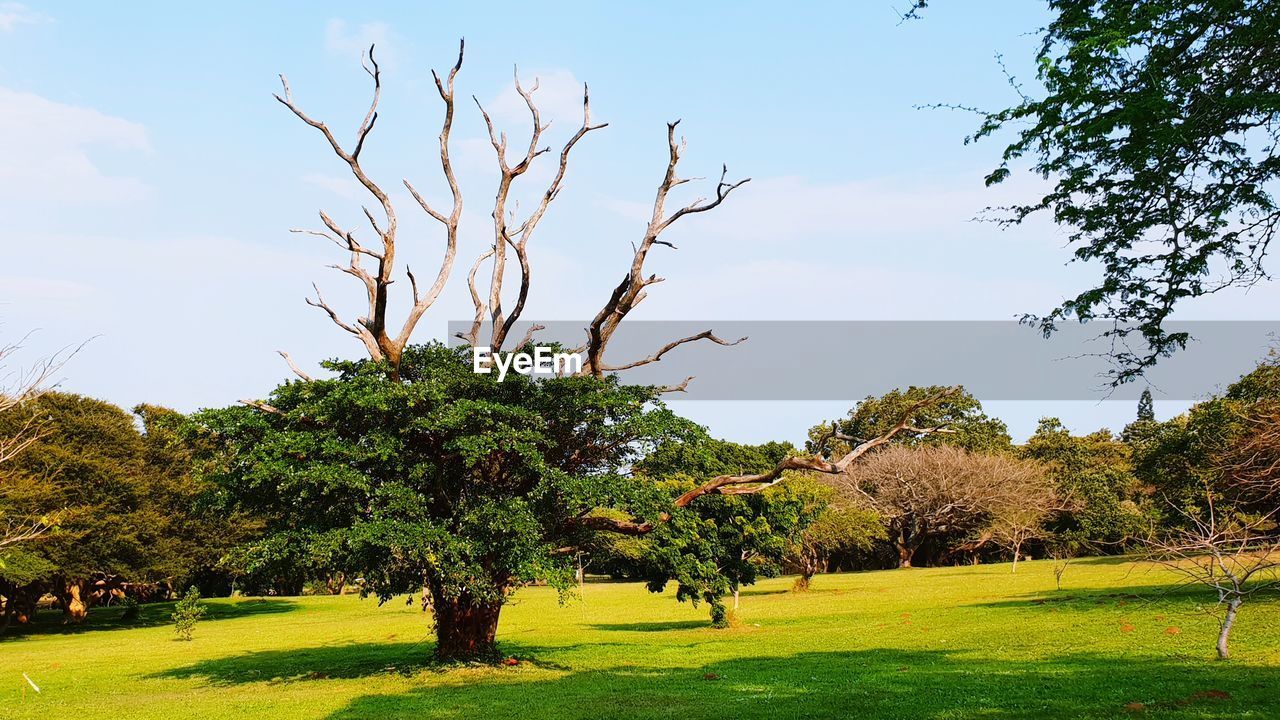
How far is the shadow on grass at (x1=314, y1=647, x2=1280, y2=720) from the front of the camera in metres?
12.4

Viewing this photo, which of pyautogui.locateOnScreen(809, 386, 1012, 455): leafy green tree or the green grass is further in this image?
pyautogui.locateOnScreen(809, 386, 1012, 455): leafy green tree

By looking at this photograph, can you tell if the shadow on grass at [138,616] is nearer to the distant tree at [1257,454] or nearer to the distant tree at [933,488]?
→ the distant tree at [933,488]

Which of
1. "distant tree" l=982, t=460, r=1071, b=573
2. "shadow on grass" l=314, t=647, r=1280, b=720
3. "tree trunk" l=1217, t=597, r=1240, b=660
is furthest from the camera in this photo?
"distant tree" l=982, t=460, r=1071, b=573

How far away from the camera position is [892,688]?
1500 cm

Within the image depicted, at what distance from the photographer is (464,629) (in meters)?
20.2

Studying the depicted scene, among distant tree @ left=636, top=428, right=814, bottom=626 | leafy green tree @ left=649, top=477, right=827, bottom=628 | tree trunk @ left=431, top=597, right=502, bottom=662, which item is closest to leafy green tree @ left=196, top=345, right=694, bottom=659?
tree trunk @ left=431, top=597, right=502, bottom=662

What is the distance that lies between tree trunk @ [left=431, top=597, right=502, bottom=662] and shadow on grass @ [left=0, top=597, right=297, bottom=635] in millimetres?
32736

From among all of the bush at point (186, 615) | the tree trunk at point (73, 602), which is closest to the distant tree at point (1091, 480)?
the bush at point (186, 615)

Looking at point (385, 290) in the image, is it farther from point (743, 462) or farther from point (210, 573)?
point (743, 462)

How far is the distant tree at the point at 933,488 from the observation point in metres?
62.8

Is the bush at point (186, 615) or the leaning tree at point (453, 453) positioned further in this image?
the bush at point (186, 615)

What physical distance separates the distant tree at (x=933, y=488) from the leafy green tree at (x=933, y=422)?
8.00 m

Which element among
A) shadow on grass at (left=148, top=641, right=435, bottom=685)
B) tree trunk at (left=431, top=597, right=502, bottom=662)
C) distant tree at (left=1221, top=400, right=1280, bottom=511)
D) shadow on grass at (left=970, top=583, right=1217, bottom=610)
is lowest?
shadow on grass at (left=148, top=641, right=435, bottom=685)

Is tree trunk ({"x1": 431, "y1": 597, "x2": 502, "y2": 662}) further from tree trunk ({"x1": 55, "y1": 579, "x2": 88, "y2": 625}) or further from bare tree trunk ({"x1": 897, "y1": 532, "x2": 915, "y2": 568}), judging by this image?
bare tree trunk ({"x1": 897, "y1": 532, "x2": 915, "y2": 568})
